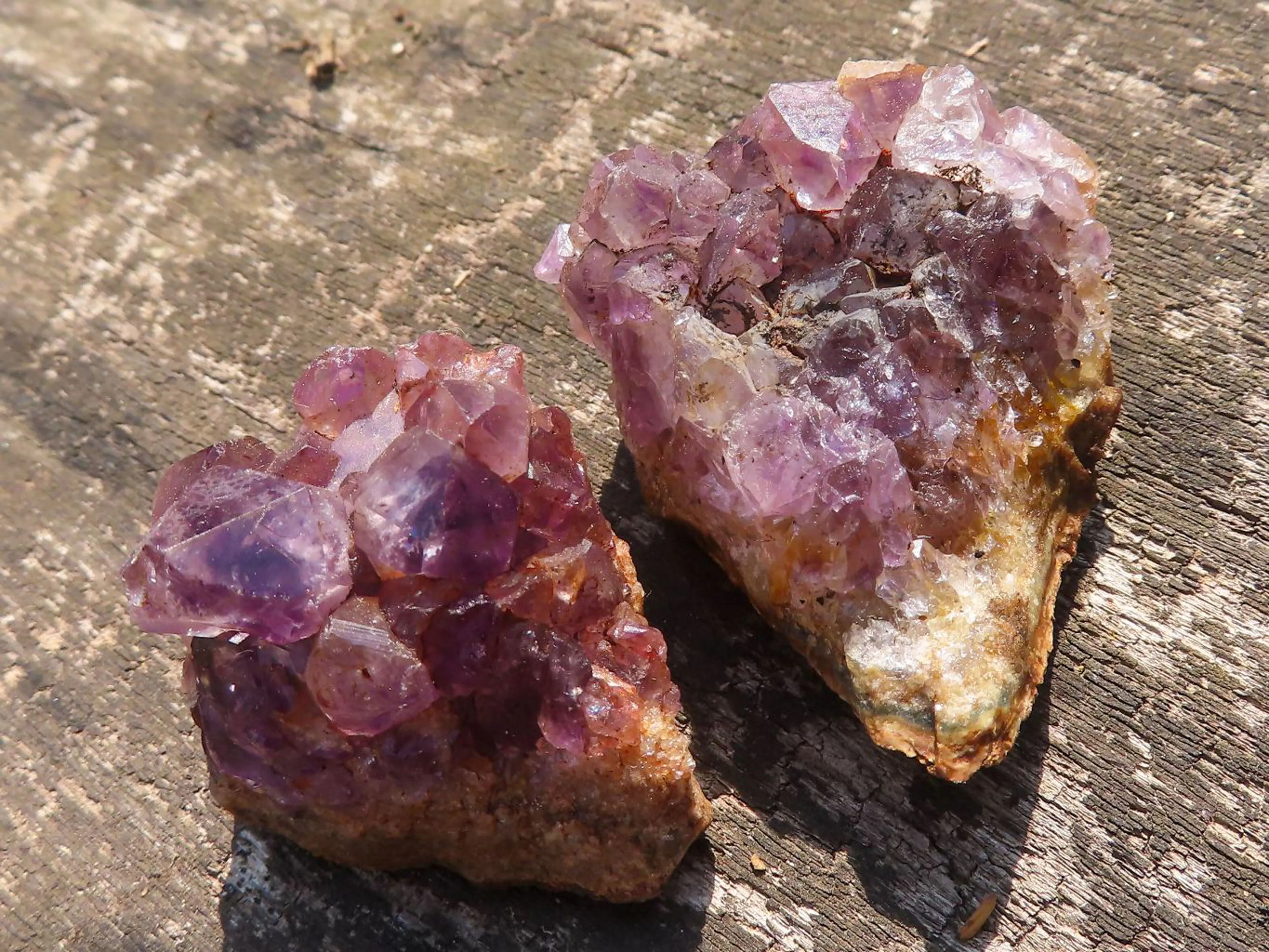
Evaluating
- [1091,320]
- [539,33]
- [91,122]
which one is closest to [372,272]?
[539,33]

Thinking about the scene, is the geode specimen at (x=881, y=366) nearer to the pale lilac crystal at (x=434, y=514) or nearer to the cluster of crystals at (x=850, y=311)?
the cluster of crystals at (x=850, y=311)

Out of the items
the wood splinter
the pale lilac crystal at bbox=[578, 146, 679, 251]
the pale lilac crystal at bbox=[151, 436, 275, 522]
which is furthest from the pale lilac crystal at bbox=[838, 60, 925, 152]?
the wood splinter

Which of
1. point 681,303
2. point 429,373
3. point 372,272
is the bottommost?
point 372,272

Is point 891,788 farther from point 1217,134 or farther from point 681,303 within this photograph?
point 1217,134

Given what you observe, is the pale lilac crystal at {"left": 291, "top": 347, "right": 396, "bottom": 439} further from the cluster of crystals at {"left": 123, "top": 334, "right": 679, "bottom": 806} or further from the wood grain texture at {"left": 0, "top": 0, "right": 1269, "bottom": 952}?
the wood grain texture at {"left": 0, "top": 0, "right": 1269, "bottom": 952}

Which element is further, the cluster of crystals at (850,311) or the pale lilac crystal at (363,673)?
the cluster of crystals at (850,311)

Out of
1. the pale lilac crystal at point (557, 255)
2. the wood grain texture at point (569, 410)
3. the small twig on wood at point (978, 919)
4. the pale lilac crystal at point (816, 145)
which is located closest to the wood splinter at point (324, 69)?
the wood grain texture at point (569, 410)
